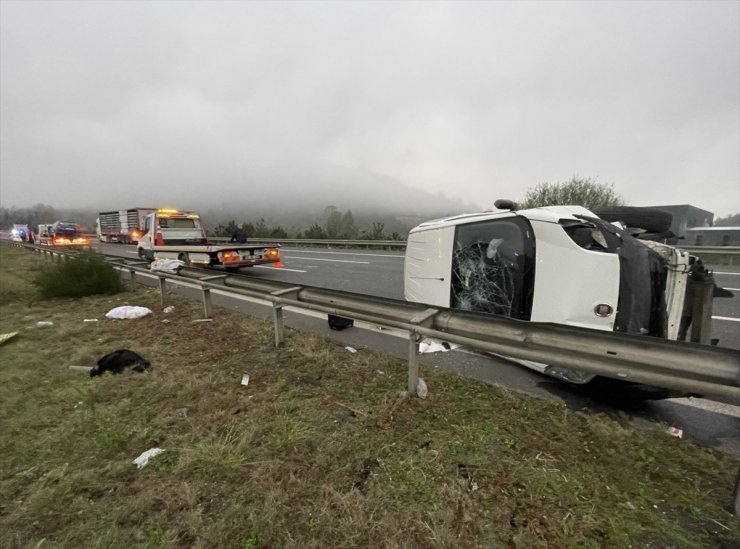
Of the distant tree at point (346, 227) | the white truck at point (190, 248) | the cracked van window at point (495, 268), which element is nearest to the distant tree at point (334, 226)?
the distant tree at point (346, 227)

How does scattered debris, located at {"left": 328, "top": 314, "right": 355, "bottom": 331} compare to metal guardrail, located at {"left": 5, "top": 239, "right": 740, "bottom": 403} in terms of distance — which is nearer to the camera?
metal guardrail, located at {"left": 5, "top": 239, "right": 740, "bottom": 403}

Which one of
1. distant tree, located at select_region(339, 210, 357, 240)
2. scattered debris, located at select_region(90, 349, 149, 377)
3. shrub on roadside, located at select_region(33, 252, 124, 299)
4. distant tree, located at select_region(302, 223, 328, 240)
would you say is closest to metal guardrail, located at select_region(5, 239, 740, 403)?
scattered debris, located at select_region(90, 349, 149, 377)

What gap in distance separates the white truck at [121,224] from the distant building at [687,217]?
48498mm

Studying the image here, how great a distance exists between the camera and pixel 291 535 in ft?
5.52

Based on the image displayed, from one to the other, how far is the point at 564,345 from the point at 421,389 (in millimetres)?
1247

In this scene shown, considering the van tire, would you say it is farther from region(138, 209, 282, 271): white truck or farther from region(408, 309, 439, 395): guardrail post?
region(138, 209, 282, 271): white truck

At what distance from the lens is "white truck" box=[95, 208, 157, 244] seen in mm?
Result: 31859

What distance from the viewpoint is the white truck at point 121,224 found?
3186cm

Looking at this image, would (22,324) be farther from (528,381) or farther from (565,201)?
(565,201)

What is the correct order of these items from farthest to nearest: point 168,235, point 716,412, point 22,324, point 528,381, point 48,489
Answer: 1. point 168,235
2. point 22,324
3. point 528,381
4. point 716,412
5. point 48,489

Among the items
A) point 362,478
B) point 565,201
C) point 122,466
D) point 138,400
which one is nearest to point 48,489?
point 122,466

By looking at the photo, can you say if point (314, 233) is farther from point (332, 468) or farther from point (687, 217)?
point (687, 217)

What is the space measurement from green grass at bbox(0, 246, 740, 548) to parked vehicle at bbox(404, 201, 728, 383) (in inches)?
36.9

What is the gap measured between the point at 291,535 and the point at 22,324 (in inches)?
260
